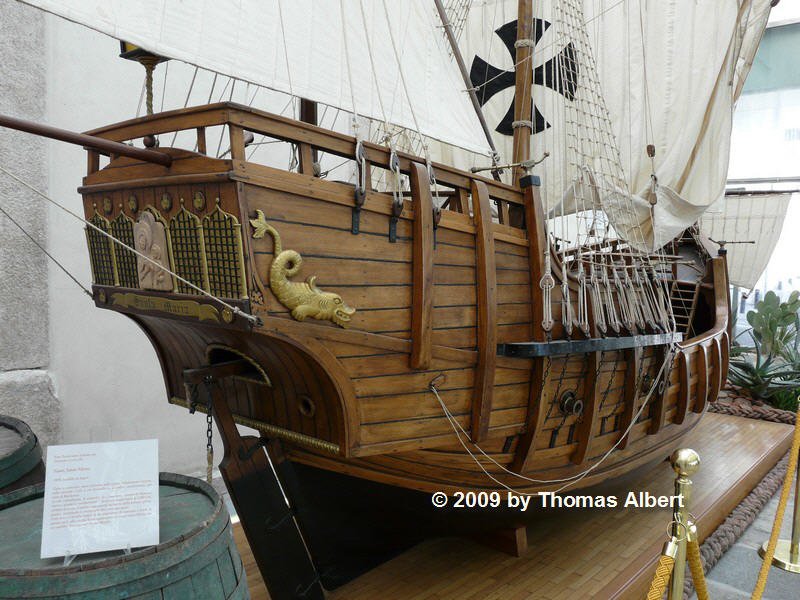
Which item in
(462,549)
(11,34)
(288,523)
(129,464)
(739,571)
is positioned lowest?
(739,571)

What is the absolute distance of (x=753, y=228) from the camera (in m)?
8.63

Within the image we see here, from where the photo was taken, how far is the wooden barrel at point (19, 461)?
1.75m

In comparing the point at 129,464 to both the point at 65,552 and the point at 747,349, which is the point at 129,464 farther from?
the point at 747,349

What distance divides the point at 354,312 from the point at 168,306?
21.3 inches

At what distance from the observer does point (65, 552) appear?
126 cm

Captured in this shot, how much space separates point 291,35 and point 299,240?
1.07 m

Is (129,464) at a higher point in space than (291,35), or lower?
lower

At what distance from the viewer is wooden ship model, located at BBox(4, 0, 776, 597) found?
1652 millimetres

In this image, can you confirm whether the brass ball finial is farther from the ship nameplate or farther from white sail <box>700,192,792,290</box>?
white sail <box>700,192,792,290</box>

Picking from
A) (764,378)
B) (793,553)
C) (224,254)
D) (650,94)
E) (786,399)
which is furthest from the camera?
(764,378)

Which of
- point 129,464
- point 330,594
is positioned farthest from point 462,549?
point 129,464

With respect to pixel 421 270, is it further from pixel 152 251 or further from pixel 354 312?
pixel 152 251
